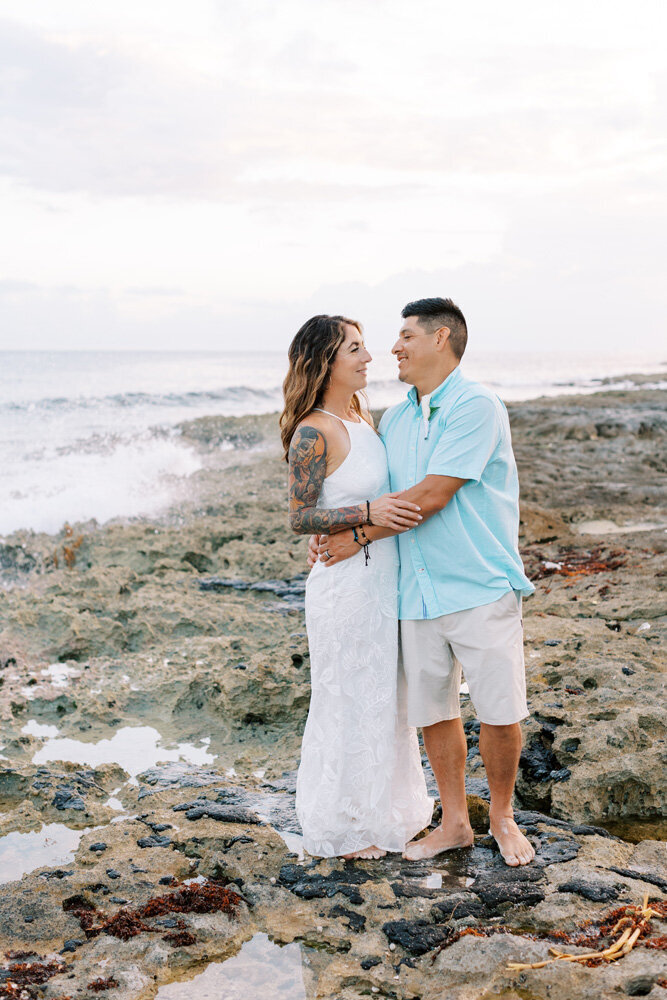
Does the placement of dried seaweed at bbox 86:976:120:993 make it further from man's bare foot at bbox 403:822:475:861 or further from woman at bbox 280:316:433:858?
man's bare foot at bbox 403:822:475:861

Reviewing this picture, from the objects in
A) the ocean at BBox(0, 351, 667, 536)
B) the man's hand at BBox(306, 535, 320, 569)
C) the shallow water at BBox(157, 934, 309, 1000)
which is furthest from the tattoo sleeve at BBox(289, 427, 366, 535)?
the ocean at BBox(0, 351, 667, 536)

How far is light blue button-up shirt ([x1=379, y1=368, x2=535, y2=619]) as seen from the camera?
315cm

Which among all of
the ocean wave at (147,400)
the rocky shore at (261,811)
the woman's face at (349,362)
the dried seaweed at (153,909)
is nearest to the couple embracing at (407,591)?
the woman's face at (349,362)

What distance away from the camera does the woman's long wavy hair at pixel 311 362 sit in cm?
348

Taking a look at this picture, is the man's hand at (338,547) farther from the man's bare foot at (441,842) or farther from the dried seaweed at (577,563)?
the dried seaweed at (577,563)

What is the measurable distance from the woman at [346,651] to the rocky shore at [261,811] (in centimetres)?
18

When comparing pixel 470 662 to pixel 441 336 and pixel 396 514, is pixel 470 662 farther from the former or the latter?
pixel 441 336

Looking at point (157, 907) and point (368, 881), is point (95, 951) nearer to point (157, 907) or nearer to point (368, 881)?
point (157, 907)

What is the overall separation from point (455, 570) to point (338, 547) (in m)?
0.48

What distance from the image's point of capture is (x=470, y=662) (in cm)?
322

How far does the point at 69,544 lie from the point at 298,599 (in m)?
3.18

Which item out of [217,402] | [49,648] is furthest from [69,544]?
[217,402]

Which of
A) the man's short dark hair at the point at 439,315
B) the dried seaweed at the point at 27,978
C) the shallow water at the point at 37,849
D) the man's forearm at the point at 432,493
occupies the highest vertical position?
the man's short dark hair at the point at 439,315

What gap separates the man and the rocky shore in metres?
0.31
